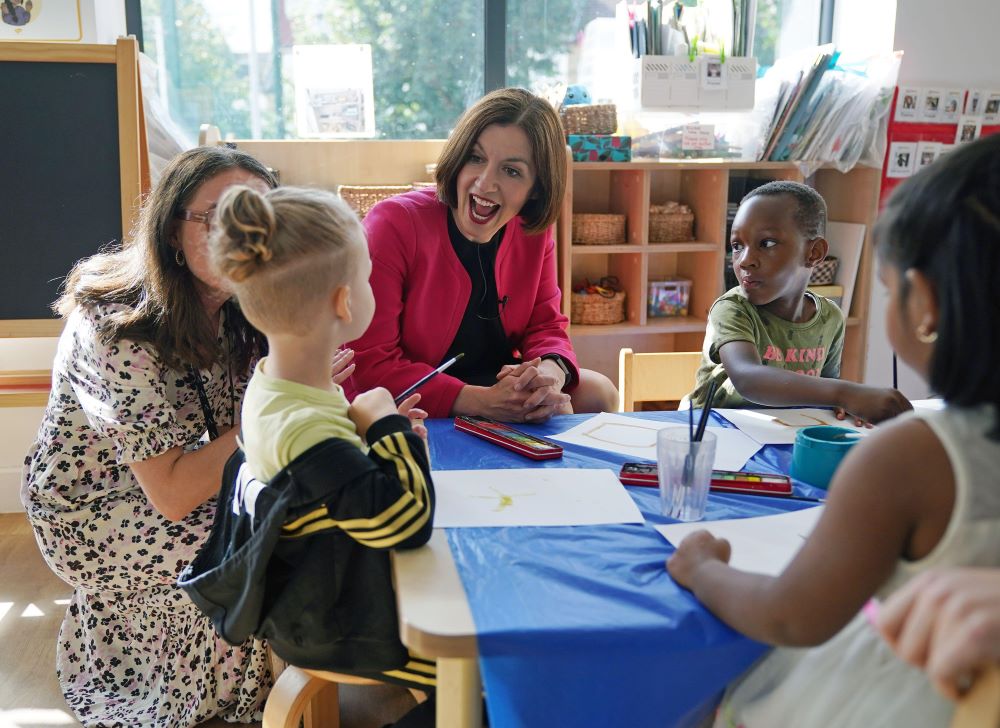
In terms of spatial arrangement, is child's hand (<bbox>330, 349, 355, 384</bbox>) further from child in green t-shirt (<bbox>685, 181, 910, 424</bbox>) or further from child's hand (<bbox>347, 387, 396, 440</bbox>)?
child in green t-shirt (<bbox>685, 181, 910, 424</bbox>)

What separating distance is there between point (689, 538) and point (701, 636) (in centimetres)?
14

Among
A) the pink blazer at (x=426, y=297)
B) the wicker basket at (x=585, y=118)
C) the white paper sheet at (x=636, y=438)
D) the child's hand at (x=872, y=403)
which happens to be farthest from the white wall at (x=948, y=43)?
the white paper sheet at (x=636, y=438)

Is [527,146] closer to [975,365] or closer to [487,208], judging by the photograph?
[487,208]

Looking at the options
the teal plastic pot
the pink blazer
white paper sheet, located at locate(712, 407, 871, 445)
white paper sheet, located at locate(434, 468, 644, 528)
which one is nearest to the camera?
white paper sheet, located at locate(434, 468, 644, 528)

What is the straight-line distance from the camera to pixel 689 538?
963 millimetres

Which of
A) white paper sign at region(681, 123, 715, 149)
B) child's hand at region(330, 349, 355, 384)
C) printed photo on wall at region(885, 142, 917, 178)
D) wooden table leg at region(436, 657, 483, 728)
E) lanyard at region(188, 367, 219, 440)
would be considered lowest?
wooden table leg at region(436, 657, 483, 728)

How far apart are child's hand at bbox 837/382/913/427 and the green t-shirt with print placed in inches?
11.6

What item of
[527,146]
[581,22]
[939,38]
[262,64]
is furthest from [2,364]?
[939,38]

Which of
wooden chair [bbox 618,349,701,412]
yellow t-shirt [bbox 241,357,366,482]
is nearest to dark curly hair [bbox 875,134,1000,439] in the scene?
yellow t-shirt [bbox 241,357,366,482]

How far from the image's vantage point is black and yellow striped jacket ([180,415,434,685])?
0.96 metres

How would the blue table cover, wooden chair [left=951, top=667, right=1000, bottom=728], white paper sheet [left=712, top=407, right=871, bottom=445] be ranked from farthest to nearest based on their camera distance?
white paper sheet [left=712, top=407, right=871, bottom=445]
the blue table cover
wooden chair [left=951, top=667, right=1000, bottom=728]

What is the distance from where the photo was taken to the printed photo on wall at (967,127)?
327 centimetres

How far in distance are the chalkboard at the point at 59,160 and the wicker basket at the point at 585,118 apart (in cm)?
134

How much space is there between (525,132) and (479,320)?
1.41ft
